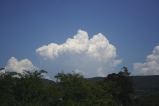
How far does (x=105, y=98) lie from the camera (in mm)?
59969

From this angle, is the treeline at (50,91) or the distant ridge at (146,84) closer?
the treeline at (50,91)

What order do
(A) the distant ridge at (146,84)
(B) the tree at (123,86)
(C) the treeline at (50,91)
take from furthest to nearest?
1. (A) the distant ridge at (146,84)
2. (B) the tree at (123,86)
3. (C) the treeline at (50,91)

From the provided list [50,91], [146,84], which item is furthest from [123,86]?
Answer: [146,84]

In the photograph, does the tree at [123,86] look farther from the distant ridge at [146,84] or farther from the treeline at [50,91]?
the distant ridge at [146,84]

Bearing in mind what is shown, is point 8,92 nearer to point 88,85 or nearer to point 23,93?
point 23,93

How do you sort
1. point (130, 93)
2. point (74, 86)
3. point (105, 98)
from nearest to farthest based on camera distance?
point (74, 86), point (105, 98), point (130, 93)

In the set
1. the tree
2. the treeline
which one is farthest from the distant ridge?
the treeline

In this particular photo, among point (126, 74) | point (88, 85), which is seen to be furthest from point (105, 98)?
point (126, 74)

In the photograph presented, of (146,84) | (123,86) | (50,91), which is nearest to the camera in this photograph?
(50,91)

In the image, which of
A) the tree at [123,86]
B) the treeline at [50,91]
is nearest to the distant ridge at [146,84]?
the tree at [123,86]

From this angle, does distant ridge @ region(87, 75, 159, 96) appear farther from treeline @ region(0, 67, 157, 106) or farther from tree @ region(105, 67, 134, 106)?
treeline @ region(0, 67, 157, 106)

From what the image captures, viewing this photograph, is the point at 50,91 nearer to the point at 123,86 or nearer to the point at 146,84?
the point at 123,86

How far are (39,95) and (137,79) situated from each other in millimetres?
141523

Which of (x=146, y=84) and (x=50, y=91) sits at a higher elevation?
(x=146, y=84)
